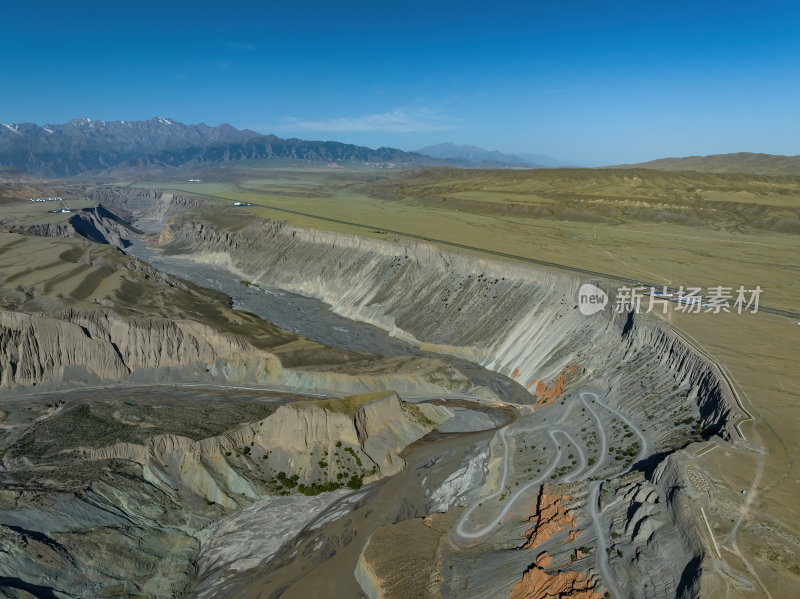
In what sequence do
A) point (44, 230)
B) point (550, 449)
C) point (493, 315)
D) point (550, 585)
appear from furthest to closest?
point (44, 230), point (493, 315), point (550, 449), point (550, 585)

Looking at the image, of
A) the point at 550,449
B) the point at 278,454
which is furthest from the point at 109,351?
the point at 550,449

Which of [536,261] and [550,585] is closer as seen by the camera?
[550,585]

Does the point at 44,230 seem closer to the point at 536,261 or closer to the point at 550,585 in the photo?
the point at 536,261

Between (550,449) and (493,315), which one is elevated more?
(493,315)

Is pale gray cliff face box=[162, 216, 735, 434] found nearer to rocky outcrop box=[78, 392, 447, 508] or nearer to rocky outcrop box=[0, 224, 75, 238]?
rocky outcrop box=[78, 392, 447, 508]

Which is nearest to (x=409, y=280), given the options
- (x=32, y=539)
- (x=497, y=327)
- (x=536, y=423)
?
(x=497, y=327)

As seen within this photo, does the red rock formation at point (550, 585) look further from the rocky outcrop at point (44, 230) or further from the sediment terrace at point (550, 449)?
the rocky outcrop at point (44, 230)

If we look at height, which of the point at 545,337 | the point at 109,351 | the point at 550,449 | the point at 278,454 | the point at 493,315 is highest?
the point at 493,315

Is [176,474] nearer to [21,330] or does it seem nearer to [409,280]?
[21,330]
